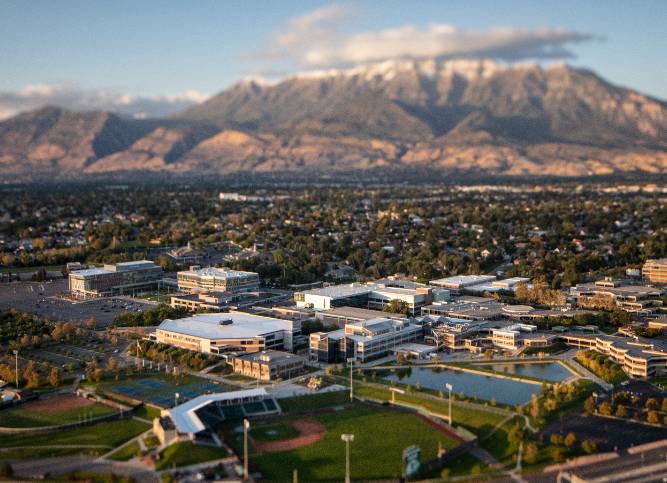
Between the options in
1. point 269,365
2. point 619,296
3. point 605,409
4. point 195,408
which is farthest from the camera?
point 619,296

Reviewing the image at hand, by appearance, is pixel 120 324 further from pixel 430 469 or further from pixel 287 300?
pixel 430 469

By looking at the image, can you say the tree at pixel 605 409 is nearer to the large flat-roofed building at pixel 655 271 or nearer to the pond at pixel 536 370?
the pond at pixel 536 370

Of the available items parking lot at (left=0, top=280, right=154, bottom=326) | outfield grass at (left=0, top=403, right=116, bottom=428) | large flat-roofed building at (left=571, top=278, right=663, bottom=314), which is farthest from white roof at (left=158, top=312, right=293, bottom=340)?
large flat-roofed building at (left=571, top=278, right=663, bottom=314)

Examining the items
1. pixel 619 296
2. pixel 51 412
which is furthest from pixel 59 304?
pixel 619 296

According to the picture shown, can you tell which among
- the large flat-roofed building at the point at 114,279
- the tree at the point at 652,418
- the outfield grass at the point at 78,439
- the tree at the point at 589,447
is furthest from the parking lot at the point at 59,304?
the tree at the point at 652,418

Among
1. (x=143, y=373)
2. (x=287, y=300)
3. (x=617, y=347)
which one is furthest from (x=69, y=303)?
(x=617, y=347)

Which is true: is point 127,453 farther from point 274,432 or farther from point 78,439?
point 274,432
